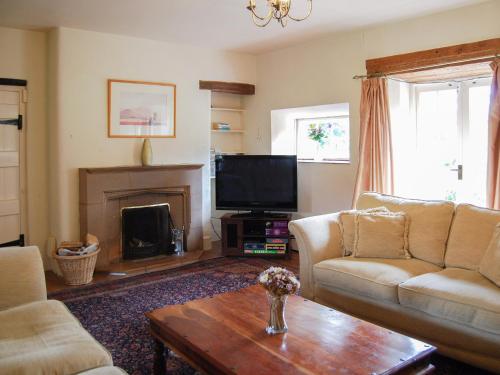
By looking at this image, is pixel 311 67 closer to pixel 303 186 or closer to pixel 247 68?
pixel 247 68

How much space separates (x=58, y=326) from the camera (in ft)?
6.86

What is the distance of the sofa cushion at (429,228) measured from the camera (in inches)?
123

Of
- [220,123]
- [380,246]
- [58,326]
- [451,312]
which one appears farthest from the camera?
[220,123]

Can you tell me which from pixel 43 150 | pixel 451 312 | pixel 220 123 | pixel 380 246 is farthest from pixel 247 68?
pixel 451 312

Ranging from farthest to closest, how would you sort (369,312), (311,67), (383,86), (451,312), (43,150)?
1. (311,67)
2. (43,150)
3. (383,86)
4. (369,312)
5. (451,312)

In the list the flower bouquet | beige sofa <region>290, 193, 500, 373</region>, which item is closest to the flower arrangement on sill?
beige sofa <region>290, 193, 500, 373</region>

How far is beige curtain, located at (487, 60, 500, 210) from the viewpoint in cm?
345

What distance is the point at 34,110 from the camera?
177 inches

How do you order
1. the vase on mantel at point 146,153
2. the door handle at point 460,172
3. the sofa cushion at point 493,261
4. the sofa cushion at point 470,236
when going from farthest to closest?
the vase on mantel at point 146,153, the door handle at point 460,172, the sofa cushion at point 470,236, the sofa cushion at point 493,261

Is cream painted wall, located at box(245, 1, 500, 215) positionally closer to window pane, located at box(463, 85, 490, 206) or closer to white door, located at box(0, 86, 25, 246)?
window pane, located at box(463, 85, 490, 206)

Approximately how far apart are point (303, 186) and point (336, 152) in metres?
0.57

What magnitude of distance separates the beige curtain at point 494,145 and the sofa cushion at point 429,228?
0.52 meters

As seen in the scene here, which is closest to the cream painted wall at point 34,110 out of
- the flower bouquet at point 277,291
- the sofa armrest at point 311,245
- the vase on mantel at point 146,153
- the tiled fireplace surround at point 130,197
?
the tiled fireplace surround at point 130,197

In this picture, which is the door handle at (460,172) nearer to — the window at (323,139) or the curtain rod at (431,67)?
the curtain rod at (431,67)
